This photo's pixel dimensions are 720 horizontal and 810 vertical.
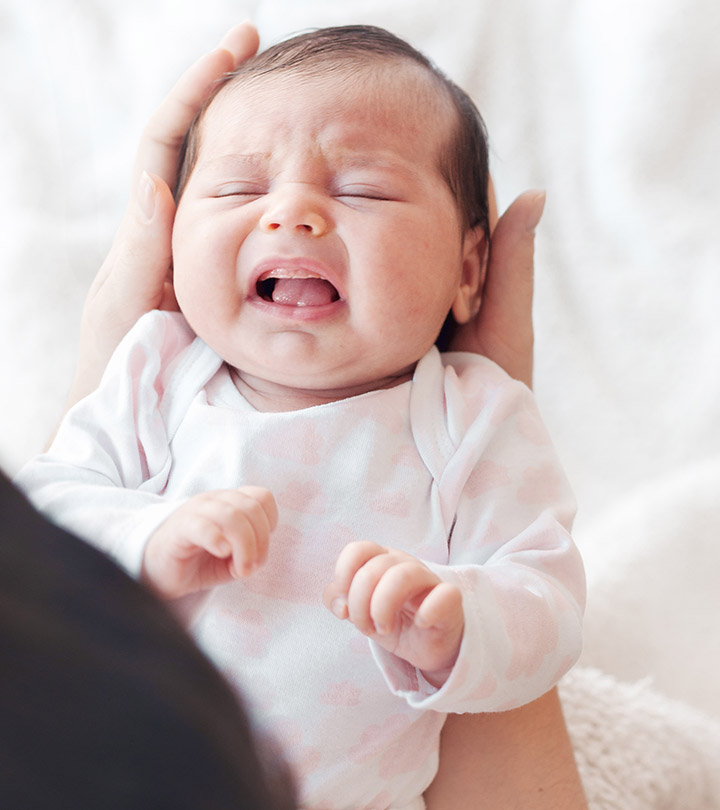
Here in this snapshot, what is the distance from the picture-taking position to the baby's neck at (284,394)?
110 cm

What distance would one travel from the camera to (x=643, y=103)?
1724mm

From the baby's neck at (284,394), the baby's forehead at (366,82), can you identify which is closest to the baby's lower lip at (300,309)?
the baby's neck at (284,394)

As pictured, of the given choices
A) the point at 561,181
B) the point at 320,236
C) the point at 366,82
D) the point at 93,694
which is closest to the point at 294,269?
the point at 320,236

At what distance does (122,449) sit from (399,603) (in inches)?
16.9

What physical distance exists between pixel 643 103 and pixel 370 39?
0.73 metres

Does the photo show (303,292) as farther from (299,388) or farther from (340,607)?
(340,607)

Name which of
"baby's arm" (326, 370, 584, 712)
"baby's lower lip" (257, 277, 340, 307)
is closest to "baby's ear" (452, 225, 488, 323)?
"baby's arm" (326, 370, 584, 712)

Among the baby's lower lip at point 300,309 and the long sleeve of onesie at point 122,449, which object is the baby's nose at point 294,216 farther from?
the long sleeve of onesie at point 122,449

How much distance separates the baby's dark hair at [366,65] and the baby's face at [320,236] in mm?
33

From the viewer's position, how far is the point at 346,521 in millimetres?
995

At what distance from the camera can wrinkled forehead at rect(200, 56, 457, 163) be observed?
1.08 metres

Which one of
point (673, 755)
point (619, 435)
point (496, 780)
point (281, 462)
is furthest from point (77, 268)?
point (673, 755)

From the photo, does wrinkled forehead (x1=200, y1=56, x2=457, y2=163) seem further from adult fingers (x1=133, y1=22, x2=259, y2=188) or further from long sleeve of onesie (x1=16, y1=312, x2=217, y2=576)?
long sleeve of onesie (x1=16, y1=312, x2=217, y2=576)

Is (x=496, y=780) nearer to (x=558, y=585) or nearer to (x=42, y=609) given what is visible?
(x=558, y=585)
